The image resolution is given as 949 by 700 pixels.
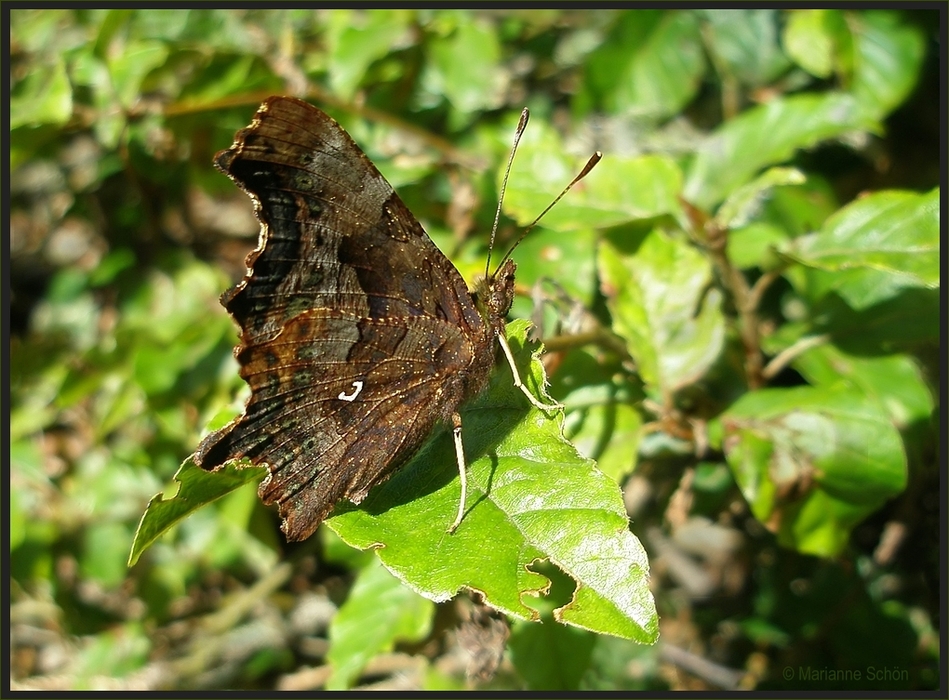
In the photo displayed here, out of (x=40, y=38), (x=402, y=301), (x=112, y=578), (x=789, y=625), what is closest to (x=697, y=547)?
(x=789, y=625)

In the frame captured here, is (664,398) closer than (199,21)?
Yes

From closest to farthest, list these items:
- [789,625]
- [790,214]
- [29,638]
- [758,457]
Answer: [758,457] < [790,214] < [789,625] < [29,638]

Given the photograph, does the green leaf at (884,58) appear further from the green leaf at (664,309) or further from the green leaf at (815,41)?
the green leaf at (664,309)

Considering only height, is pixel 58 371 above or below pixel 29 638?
above

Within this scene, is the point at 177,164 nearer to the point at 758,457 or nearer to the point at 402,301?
the point at 402,301

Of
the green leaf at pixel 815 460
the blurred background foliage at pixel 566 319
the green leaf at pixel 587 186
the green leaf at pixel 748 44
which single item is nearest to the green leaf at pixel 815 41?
the blurred background foliage at pixel 566 319

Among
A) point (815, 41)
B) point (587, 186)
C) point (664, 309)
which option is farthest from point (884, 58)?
point (664, 309)
